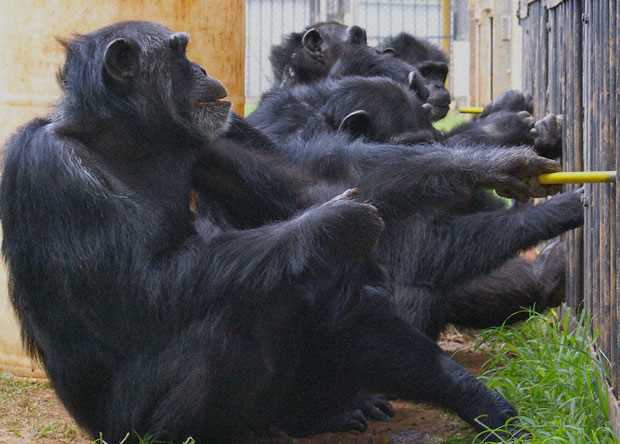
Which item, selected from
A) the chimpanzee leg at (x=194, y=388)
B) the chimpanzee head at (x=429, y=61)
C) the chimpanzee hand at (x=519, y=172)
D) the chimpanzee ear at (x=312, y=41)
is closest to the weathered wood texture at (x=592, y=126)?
the chimpanzee hand at (x=519, y=172)

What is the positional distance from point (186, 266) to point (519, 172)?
1.45m

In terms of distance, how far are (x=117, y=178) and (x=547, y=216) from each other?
2.17 m

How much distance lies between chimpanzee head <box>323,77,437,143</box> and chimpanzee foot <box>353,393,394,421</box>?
148 cm

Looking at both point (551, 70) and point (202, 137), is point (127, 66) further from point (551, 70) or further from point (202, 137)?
point (551, 70)

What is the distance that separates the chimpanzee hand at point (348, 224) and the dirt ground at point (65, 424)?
1047mm

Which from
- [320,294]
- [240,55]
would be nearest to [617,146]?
[320,294]

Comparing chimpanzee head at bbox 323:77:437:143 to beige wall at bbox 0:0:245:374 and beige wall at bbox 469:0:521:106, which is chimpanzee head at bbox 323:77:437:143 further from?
beige wall at bbox 469:0:521:106

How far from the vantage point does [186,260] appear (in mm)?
4473

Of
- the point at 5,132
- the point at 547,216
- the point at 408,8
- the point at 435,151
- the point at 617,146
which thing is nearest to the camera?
the point at 617,146

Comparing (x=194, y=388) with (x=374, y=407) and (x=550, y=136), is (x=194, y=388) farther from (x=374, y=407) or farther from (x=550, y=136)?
(x=550, y=136)

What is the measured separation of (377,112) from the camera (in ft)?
20.8

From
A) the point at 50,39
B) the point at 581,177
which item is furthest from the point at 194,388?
the point at 50,39

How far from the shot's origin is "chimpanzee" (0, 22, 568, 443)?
14.7 ft

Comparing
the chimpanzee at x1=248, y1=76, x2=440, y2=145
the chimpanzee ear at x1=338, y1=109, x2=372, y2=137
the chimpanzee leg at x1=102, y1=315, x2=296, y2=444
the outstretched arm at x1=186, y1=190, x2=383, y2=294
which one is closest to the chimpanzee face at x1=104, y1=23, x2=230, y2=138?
the outstretched arm at x1=186, y1=190, x2=383, y2=294
